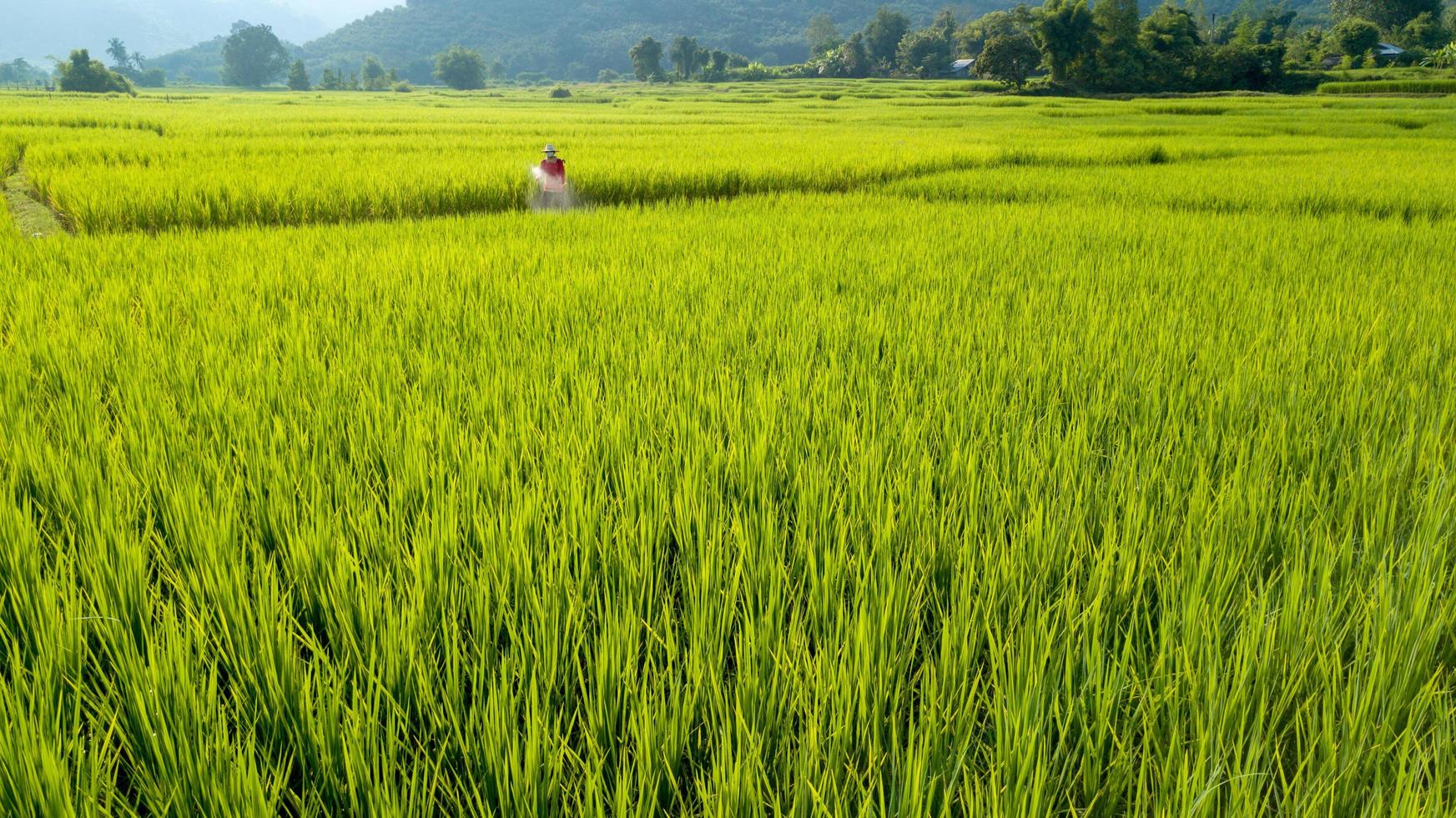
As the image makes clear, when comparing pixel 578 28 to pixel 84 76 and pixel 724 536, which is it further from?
pixel 724 536

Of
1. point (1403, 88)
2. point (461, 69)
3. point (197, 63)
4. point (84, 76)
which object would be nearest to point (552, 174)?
point (1403, 88)

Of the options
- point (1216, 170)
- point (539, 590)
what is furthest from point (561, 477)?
point (1216, 170)

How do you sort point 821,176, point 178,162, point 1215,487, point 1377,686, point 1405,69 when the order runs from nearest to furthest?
point 1377,686, point 1215,487, point 178,162, point 821,176, point 1405,69

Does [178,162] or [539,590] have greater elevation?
[178,162]

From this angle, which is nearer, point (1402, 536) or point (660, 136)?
point (1402, 536)

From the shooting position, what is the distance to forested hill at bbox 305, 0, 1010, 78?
5039 inches

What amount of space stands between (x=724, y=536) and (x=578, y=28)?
160m

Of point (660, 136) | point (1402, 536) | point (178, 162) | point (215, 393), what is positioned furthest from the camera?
point (660, 136)

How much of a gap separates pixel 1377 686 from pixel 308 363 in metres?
2.21

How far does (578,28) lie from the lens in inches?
5576

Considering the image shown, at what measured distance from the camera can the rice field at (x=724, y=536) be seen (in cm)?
72

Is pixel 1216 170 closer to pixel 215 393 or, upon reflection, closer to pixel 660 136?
pixel 660 136

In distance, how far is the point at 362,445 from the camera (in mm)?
1524

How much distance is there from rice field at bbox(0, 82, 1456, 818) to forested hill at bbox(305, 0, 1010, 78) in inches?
5148
